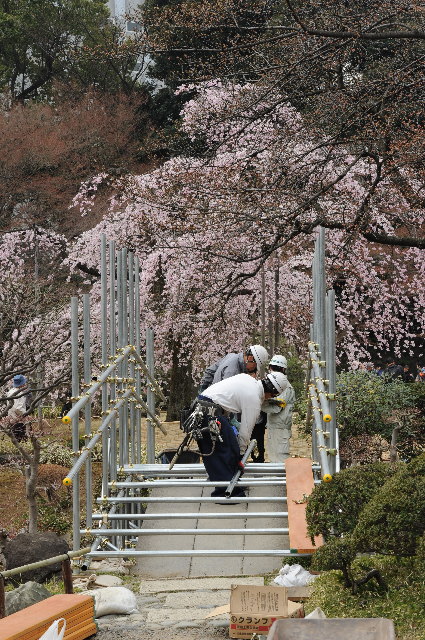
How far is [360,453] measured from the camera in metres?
12.2

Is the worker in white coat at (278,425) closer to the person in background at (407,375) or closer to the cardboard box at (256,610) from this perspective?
the cardboard box at (256,610)

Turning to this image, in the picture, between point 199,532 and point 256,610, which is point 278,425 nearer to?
Answer: point 199,532

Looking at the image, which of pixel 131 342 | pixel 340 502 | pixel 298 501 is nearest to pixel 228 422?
pixel 298 501

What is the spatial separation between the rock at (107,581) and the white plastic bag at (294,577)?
115cm

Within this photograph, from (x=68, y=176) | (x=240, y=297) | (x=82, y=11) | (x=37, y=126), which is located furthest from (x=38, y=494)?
(x=82, y=11)

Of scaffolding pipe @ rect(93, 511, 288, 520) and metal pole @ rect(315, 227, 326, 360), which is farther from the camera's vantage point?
metal pole @ rect(315, 227, 326, 360)

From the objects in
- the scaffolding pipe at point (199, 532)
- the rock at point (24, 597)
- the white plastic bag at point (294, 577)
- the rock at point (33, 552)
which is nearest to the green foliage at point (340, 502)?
the white plastic bag at point (294, 577)

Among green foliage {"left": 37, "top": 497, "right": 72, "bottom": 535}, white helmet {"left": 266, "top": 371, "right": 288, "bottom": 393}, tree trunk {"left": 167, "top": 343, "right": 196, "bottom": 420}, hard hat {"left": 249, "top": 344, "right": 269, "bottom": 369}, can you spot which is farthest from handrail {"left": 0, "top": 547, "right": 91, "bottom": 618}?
tree trunk {"left": 167, "top": 343, "right": 196, "bottom": 420}

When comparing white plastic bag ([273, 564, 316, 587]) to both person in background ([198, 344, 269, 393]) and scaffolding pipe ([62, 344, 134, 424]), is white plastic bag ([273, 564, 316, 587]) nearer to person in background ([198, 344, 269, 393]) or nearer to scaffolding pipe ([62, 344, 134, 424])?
scaffolding pipe ([62, 344, 134, 424])

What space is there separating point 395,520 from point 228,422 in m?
3.38

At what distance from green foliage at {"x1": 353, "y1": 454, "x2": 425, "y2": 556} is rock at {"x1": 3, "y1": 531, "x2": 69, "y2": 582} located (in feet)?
13.9

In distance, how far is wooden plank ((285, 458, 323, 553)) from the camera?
697 cm

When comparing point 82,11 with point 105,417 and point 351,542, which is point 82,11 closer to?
point 105,417

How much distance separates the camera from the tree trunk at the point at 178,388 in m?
21.6
